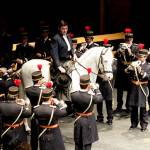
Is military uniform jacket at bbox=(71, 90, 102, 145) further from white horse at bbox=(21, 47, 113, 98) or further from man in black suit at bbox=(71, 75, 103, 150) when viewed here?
white horse at bbox=(21, 47, 113, 98)

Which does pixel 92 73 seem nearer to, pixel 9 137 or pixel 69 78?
pixel 69 78

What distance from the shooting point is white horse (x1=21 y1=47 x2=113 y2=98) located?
8097mm

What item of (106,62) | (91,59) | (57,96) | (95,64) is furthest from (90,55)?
(57,96)

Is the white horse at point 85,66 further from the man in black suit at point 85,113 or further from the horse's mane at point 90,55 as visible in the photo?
the man in black suit at point 85,113

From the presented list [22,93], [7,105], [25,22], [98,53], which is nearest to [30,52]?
[22,93]

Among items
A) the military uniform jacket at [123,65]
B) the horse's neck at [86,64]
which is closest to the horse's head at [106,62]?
the horse's neck at [86,64]

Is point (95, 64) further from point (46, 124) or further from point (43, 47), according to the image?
point (46, 124)

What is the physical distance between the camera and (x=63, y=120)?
380 inches

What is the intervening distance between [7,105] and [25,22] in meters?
6.44

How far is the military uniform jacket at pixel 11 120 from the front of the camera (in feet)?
23.0

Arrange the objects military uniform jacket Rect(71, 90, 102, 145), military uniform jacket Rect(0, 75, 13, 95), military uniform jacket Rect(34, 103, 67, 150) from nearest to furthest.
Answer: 1. military uniform jacket Rect(34, 103, 67, 150)
2. military uniform jacket Rect(71, 90, 102, 145)
3. military uniform jacket Rect(0, 75, 13, 95)

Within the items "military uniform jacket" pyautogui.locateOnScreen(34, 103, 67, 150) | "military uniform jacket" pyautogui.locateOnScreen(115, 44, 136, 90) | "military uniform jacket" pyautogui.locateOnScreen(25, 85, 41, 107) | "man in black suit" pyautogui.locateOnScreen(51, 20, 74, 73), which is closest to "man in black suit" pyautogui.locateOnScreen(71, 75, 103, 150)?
"military uniform jacket" pyautogui.locateOnScreen(34, 103, 67, 150)

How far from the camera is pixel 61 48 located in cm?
844

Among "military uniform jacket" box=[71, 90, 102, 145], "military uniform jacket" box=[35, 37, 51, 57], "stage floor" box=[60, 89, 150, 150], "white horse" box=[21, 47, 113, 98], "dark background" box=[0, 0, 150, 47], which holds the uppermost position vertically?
"dark background" box=[0, 0, 150, 47]
